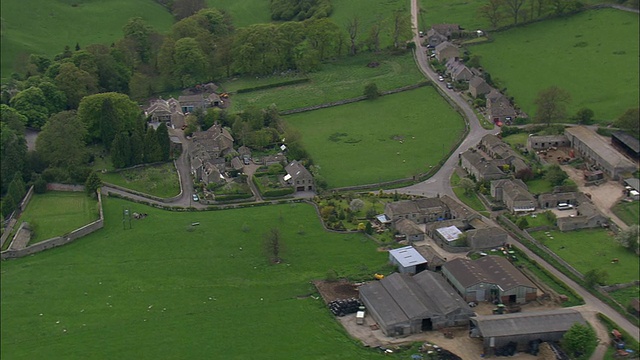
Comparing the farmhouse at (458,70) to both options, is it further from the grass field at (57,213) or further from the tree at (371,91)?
the grass field at (57,213)

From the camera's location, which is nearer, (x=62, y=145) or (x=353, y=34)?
(x=62, y=145)

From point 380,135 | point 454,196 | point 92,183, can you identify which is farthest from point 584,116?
point 92,183

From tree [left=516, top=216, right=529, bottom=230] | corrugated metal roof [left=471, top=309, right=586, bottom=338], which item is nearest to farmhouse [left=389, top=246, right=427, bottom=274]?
corrugated metal roof [left=471, top=309, right=586, bottom=338]

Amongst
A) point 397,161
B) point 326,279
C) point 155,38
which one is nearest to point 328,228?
point 326,279

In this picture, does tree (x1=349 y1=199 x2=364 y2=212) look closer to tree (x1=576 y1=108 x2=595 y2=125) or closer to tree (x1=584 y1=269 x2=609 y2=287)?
tree (x1=584 y1=269 x2=609 y2=287)

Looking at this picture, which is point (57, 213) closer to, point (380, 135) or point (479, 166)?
point (380, 135)

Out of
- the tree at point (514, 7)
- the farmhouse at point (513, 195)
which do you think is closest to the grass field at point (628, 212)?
the farmhouse at point (513, 195)
